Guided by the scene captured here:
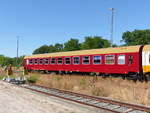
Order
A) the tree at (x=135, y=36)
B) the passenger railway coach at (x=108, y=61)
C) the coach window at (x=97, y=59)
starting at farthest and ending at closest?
the tree at (x=135, y=36) < the coach window at (x=97, y=59) < the passenger railway coach at (x=108, y=61)

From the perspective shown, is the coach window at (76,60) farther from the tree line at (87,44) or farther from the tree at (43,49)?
the tree at (43,49)

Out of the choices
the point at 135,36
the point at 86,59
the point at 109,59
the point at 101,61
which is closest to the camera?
the point at 109,59

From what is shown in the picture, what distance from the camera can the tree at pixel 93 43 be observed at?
7212 centimetres

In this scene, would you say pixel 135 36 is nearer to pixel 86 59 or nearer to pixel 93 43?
pixel 93 43

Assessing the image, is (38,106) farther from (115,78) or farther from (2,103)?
(115,78)

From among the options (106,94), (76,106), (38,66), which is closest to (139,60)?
(106,94)

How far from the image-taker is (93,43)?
241 feet

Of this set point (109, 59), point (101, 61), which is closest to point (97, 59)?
point (101, 61)

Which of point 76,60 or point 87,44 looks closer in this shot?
point 76,60

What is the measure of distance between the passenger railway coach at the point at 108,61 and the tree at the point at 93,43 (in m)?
44.7

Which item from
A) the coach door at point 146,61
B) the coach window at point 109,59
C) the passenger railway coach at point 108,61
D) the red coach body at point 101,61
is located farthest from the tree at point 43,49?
the coach door at point 146,61

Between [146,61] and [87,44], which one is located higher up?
[87,44]

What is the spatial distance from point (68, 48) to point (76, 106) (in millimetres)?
71736

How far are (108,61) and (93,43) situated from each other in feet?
178
